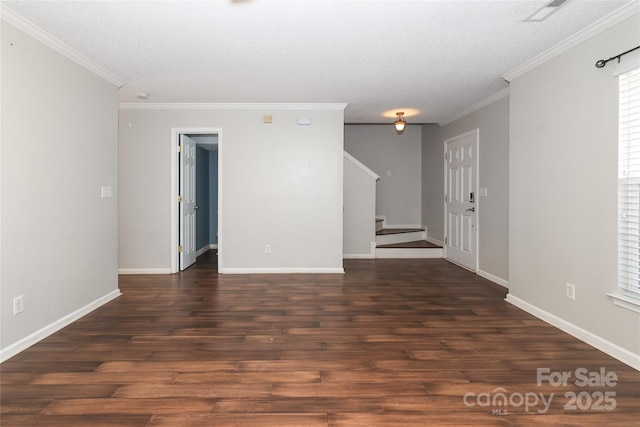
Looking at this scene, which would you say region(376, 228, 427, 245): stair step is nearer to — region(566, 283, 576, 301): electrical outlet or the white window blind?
region(566, 283, 576, 301): electrical outlet

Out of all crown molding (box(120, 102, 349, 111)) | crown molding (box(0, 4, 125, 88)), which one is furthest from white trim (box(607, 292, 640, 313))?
crown molding (box(0, 4, 125, 88))

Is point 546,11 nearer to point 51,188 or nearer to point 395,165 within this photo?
point 51,188

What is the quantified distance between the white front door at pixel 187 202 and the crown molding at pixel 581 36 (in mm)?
4375

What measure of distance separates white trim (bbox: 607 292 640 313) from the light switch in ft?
15.0

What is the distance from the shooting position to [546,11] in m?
2.47

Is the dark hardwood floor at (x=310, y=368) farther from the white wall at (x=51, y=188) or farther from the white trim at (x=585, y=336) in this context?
the white wall at (x=51, y=188)

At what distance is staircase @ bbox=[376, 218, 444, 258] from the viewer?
662 centimetres

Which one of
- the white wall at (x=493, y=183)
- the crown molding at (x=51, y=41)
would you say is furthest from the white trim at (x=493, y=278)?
the crown molding at (x=51, y=41)

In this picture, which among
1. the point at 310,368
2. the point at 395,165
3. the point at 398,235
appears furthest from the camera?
the point at 395,165

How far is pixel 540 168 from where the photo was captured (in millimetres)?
3385

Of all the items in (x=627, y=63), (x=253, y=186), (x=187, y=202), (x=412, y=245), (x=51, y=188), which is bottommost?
(x=412, y=245)

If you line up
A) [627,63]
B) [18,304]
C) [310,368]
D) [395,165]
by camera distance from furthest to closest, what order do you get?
[395,165], [18,304], [627,63], [310,368]

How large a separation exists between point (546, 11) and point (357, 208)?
14.3 ft

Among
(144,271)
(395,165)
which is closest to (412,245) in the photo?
(395,165)
